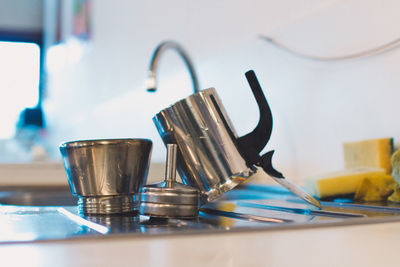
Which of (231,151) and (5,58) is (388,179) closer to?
(231,151)

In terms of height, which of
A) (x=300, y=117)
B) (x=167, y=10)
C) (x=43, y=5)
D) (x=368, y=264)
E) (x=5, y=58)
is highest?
(x=43, y=5)

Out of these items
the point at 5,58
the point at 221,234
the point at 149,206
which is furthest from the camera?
the point at 5,58

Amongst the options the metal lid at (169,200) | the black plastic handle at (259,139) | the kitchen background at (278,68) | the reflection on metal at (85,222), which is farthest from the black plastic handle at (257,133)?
the kitchen background at (278,68)

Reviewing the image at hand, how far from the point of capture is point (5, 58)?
534 cm

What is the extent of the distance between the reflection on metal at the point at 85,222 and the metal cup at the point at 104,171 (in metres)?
0.03

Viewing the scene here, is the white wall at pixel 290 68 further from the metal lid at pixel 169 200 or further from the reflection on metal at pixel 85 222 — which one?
the reflection on metal at pixel 85 222

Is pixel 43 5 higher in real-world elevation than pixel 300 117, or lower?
higher

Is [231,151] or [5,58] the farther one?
[5,58]

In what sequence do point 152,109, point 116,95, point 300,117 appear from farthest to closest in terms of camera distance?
point 116,95
point 152,109
point 300,117

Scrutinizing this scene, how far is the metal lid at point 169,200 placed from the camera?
52 cm

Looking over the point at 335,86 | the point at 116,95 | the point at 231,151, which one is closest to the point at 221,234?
the point at 231,151

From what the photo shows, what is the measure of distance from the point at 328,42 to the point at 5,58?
500 cm

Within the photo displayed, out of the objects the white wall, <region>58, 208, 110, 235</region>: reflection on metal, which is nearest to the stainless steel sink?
<region>58, 208, 110, 235</region>: reflection on metal

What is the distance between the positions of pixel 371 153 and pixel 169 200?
50 centimetres
